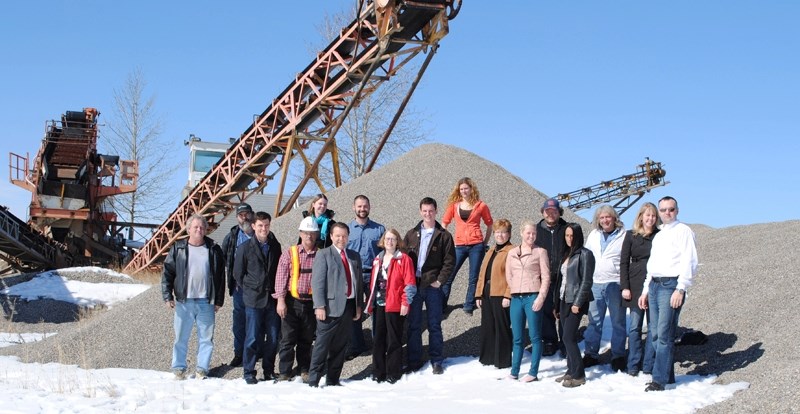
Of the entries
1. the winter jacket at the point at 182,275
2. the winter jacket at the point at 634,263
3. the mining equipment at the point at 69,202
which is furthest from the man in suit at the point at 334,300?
the mining equipment at the point at 69,202

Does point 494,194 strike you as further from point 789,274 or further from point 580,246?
point 580,246

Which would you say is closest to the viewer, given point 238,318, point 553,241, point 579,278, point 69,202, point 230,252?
point 579,278

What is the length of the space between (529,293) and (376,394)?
1.81m

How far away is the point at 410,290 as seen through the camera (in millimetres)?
8086

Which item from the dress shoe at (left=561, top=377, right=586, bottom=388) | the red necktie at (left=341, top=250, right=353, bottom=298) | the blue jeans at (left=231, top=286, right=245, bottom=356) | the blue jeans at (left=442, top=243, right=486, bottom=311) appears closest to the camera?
the dress shoe at (left=561, top=377, right=586, bottom=388)

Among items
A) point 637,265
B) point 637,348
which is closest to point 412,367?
point 637,348

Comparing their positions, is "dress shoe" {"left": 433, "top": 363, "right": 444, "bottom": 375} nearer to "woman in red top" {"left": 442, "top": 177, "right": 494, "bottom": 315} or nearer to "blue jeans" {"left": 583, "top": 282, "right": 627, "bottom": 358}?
"woman in red top" {"left": 442, "top": 177, "right": 494, "bottom": 315}

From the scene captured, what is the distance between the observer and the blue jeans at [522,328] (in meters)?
7.83

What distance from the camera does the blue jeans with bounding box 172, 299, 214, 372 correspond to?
27.8 feet

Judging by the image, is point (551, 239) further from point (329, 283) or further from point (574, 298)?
point (329, 283)

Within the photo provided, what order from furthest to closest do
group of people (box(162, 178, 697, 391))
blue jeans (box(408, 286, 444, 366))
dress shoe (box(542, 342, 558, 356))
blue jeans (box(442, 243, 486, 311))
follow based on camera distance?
blue jeans (box(442, 243, 486, 311))
dress shoe (box(542, 342, 558, 356))
blue jeans (box(408, 286, 444, 366))
group of people (box(162, 178, 697, 391))

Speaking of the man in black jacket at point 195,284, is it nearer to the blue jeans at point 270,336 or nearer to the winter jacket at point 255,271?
the winter jacket at point 255,271

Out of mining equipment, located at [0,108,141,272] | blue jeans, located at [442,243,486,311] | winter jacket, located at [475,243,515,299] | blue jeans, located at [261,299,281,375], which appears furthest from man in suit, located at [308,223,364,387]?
mining equipment, located at [0,108,141,272]

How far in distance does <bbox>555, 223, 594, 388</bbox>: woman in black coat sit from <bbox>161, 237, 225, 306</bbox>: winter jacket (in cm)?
361
